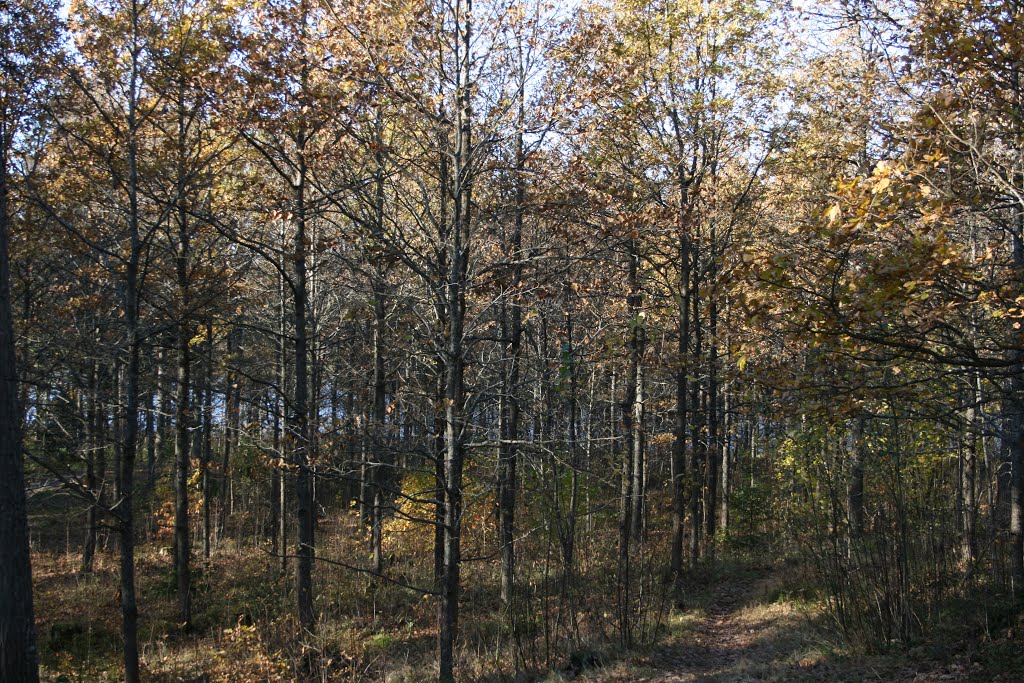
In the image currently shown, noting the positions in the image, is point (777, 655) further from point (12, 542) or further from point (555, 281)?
point (12, 542)

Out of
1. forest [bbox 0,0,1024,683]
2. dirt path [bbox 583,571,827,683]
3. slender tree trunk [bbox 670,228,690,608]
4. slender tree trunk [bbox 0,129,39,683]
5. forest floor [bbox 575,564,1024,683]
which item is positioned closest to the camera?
forest [bbox 0,0,1024,683]

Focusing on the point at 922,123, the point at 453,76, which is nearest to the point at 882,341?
the point at 922,123

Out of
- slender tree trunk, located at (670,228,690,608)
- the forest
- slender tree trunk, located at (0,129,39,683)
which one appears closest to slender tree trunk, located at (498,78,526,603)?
the forest

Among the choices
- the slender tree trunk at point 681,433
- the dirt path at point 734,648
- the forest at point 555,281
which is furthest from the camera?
the slender tree trunk at point 681,433

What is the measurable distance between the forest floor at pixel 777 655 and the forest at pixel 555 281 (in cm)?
7

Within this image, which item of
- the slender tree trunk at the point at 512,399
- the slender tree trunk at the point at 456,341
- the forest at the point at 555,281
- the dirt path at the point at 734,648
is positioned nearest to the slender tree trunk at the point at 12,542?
the forest at the point at 555,281

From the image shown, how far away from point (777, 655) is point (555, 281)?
18.0 feet

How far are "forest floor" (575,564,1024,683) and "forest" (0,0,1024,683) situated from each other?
0.07 metres

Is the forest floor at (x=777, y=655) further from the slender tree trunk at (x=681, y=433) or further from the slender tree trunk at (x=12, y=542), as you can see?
the slender tree trunk at (x=12, y=542)

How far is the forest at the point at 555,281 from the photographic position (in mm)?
6305

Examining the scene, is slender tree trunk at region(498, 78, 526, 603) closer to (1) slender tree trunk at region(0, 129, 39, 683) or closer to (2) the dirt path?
(2) the dirt path

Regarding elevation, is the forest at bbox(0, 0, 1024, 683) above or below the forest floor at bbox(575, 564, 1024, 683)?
above

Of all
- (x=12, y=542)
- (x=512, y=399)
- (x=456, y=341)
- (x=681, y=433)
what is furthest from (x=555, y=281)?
(x=12, y=542)

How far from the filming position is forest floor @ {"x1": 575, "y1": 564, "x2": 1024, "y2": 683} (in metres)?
6.96
